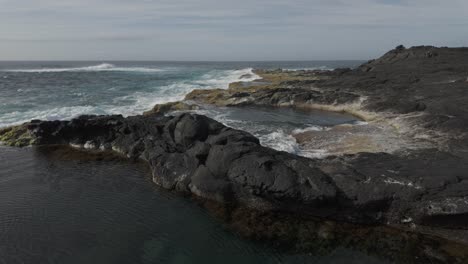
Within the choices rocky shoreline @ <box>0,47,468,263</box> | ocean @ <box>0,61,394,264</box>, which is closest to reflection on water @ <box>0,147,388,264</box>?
ocean @ <box>0,61,394,264</box>

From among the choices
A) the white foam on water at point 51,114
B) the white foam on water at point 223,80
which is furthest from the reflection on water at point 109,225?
the white foam on water at point 223,80

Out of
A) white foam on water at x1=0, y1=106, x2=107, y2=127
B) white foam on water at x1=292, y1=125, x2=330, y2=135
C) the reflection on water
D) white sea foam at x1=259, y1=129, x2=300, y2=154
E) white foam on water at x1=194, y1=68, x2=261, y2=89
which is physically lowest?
the reflection on water

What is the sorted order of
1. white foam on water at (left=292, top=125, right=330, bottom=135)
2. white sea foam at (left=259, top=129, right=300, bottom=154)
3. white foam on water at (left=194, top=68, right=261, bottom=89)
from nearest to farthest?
1. white sea foam at (left=259, top=129, right=300, bottom=154)
2. white foam on water at (left=292, top=125, right=330, bottom=135)
3. white foam on water at (left=194, top=68, right=261, bottom=89)

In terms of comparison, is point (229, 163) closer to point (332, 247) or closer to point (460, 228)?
point (332, 247)

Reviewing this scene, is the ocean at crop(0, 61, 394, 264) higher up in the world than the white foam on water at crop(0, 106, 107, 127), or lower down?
lower down

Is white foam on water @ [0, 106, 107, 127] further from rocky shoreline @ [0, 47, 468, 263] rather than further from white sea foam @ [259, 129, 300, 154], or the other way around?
white sea foam @ [259, 129, 300, 154]

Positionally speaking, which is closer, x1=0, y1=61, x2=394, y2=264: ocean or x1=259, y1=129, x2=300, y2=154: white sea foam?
x1=0, y1=61, x2=394, y2=264: ocean

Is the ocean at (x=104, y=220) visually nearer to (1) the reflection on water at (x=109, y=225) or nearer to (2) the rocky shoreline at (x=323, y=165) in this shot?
(1) the reflection on water at (x=109, y=225)
